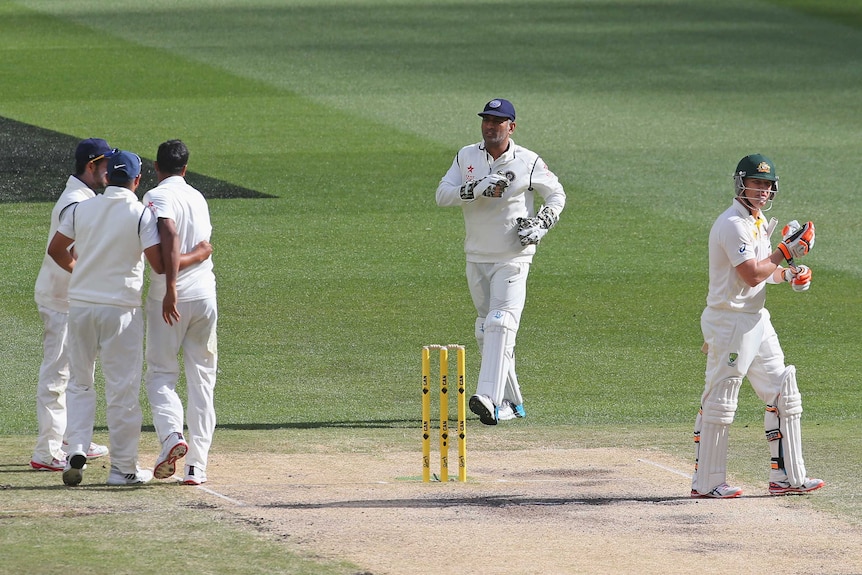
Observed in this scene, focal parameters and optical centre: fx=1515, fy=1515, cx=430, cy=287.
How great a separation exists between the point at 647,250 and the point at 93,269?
10694 mm

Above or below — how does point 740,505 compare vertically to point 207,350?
below

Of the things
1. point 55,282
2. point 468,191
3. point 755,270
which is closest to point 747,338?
point 755,270

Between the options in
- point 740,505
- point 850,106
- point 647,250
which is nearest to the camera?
point 740,505

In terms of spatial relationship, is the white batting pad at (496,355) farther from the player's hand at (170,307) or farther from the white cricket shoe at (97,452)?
the player's hand at (170,307)

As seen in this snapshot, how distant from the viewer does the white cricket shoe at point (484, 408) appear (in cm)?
1007

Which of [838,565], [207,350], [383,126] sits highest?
[383,126]

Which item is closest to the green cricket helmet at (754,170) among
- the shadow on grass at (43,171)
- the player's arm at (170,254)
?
the player's arm at (170,254)

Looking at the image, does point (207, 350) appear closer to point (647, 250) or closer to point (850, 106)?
point (647, 250)

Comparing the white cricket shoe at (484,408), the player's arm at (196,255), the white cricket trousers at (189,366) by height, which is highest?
the player's arm at (196,255)

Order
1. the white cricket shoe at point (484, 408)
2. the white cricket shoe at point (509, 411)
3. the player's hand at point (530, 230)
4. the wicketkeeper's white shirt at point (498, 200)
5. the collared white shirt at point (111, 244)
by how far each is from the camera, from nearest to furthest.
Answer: the collared white shirt at point (111, 244)
the white cricket shoe at point (484, 408)
the player's hand at point (530, 230)
the wicketkeeper's white shirt at point (498, 200)
the white cricket shoe at point (509, 411)

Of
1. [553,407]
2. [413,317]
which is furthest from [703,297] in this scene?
[553,407]

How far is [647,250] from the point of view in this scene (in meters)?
18.0

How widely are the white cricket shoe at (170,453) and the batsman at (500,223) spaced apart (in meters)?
2.75

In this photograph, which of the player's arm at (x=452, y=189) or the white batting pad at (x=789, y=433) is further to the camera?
the player's arm at (x=452, y=189)
